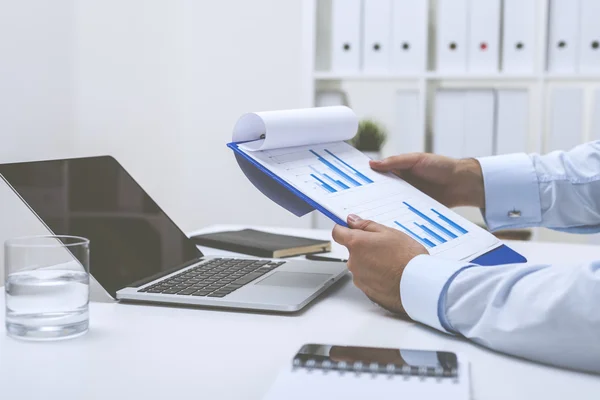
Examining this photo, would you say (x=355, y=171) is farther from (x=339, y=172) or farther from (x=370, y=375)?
(x=370, y=375)

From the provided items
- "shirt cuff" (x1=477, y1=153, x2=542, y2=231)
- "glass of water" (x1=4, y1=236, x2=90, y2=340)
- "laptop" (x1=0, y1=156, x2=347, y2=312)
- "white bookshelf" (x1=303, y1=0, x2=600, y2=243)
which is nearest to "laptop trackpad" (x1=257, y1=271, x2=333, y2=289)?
"laptop" (x1=0, y1=156, x2=347, y2=312)

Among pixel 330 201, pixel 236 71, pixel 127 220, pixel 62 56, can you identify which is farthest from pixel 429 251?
pixel 236 71

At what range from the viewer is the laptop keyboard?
97 centimetres

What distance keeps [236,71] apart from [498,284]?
239cm

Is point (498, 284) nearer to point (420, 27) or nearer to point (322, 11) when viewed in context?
point (420, 27)

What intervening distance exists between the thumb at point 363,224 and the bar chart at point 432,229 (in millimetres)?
65

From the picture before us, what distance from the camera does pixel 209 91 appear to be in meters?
3.10

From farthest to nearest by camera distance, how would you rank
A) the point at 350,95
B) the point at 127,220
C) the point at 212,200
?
1. the point at 212,200
2. the point at 350,95
3. the point at 127,220

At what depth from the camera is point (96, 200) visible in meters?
1.06

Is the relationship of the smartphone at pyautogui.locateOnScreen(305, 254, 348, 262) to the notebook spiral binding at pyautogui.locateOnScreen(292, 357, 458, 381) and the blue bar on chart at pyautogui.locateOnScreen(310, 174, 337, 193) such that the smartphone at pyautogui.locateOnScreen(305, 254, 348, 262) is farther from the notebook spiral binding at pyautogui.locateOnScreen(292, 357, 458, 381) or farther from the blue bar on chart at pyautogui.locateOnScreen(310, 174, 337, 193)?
the notebook spiral binding at pyautogui.locateOnScreen(292, 357, 458, 381)

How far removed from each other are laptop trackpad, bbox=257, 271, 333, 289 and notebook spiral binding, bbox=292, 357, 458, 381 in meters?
0.33

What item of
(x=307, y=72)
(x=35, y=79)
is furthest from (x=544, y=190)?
(x=307, y=72)

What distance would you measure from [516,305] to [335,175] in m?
0.39

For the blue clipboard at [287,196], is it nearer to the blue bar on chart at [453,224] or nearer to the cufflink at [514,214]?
the blue bar on chart at [453,224]
